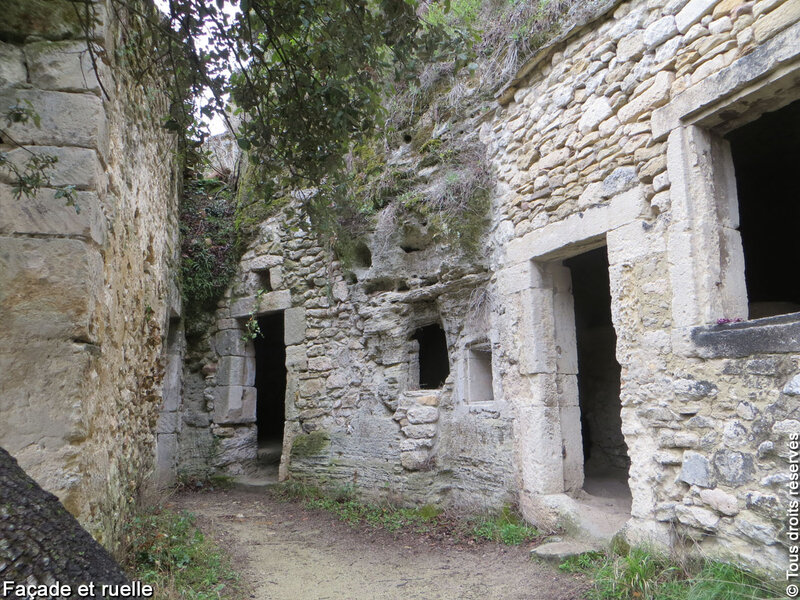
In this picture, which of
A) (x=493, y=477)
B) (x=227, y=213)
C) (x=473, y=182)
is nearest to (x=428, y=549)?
(x=493, y=477)

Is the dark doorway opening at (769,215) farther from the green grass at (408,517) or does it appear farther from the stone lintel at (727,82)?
the green grass at (408,517)

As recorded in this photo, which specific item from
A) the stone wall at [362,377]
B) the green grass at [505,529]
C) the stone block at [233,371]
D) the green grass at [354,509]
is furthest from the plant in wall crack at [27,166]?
the stone block at [233,371]

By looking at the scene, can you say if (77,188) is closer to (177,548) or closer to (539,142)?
(177,548)

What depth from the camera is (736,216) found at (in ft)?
12.1

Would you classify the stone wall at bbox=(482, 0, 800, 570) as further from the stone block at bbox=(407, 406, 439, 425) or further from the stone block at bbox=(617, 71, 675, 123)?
the stone block at bbox=(407, 406, 439, 425)

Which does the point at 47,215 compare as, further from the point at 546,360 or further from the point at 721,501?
the point at 721,501

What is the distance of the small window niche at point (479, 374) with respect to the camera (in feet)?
18.8

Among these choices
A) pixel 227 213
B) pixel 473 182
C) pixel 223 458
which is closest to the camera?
pixel 473 182

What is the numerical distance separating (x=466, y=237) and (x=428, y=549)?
2827mm

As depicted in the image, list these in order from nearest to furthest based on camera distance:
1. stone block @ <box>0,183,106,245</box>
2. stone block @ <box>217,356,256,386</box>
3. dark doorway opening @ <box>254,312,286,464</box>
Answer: stone block @ <box>0,183,106,245</box>, stone block @ <box>217,356,256,386</box>, dark doorway opening @ <box>254,312,286,464</box>

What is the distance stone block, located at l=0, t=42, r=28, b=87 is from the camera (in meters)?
2.77

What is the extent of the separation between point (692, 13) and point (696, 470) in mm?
2802

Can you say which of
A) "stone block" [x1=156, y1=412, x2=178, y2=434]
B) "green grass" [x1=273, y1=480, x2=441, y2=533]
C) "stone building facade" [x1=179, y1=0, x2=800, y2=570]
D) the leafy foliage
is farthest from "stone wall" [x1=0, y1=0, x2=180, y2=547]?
the leafy foliage

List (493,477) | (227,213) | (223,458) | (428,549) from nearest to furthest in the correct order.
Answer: (428,549)
(493,477)
(223,458)
(227,213)
